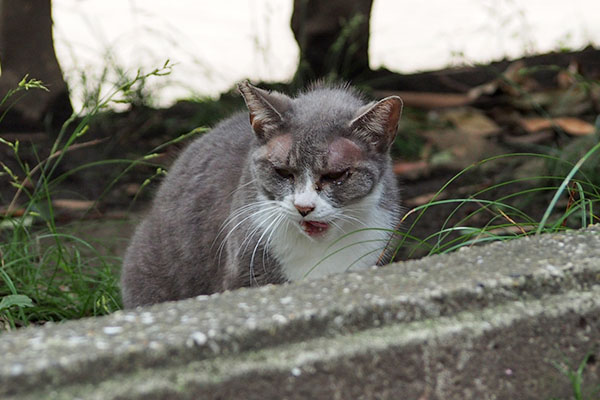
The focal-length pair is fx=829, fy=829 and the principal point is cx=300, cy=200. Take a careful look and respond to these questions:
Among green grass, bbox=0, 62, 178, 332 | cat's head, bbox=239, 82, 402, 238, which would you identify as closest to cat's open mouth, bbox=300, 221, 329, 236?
cat's head, bbox=239, 82, 402, 238

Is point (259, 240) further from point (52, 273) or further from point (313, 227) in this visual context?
point (52, 273)

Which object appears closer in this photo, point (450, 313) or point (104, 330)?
point (104, 330)

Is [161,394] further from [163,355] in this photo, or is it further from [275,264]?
[275,264]

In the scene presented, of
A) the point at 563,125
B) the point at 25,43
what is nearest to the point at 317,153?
the point at 25,43

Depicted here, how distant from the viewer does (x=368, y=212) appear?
293cm

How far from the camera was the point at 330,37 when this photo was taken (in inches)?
217

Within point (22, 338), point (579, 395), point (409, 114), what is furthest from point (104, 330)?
point (409, 114)

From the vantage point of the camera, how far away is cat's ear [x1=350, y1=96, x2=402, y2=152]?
277 centimetres

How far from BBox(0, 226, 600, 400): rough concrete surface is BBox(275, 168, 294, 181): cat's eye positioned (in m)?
0.85

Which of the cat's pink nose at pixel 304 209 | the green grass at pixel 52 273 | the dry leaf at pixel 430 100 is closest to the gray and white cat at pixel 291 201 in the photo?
the cat's pink nose at pixel 304 209

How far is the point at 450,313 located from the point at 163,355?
633mm

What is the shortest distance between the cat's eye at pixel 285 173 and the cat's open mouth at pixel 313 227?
16 cm

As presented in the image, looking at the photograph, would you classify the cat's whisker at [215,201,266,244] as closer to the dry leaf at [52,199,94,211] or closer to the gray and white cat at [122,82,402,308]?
the gray and white cat at [122,82,402,308]

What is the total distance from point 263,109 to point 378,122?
40 cm
